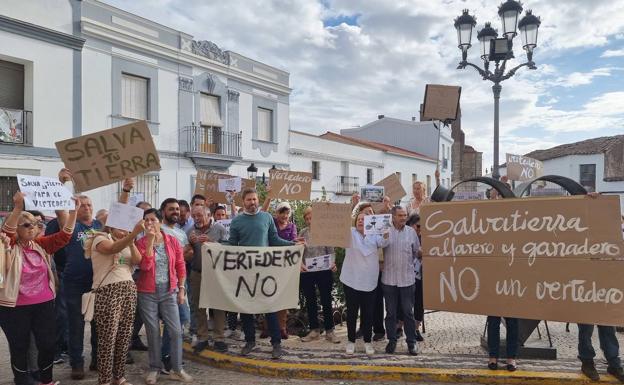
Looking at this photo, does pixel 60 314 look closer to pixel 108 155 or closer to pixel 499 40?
pixel 108 155

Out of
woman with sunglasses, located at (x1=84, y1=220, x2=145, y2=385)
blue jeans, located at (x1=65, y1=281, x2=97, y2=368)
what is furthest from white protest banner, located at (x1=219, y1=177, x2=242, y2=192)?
woman with sunglasses, located at (x1=84, y1=220, x2=145, y2=385)

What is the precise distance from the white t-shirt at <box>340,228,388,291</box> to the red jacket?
1989mm

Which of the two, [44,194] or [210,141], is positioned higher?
[210,141]

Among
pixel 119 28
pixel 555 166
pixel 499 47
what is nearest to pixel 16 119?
pixel 119 28

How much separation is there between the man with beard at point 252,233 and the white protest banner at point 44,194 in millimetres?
1908

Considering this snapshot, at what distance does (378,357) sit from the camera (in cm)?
576

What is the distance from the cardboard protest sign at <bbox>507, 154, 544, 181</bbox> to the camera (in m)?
9.06

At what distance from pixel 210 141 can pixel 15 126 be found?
7988mm

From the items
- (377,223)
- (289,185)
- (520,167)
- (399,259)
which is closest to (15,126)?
(289,185)

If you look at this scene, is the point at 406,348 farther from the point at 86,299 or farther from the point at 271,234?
the point at 86,299

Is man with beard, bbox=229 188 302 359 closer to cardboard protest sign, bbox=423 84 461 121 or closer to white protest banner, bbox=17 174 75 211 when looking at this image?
white protest banner, bbox=17 174 75 211

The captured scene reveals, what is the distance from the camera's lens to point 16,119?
14.2 metres

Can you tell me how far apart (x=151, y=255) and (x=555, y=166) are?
39562 millimetres

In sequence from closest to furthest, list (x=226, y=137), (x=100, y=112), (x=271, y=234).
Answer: (x=271, y=234)
(x=100, y=112)
(x=226, y=137)
